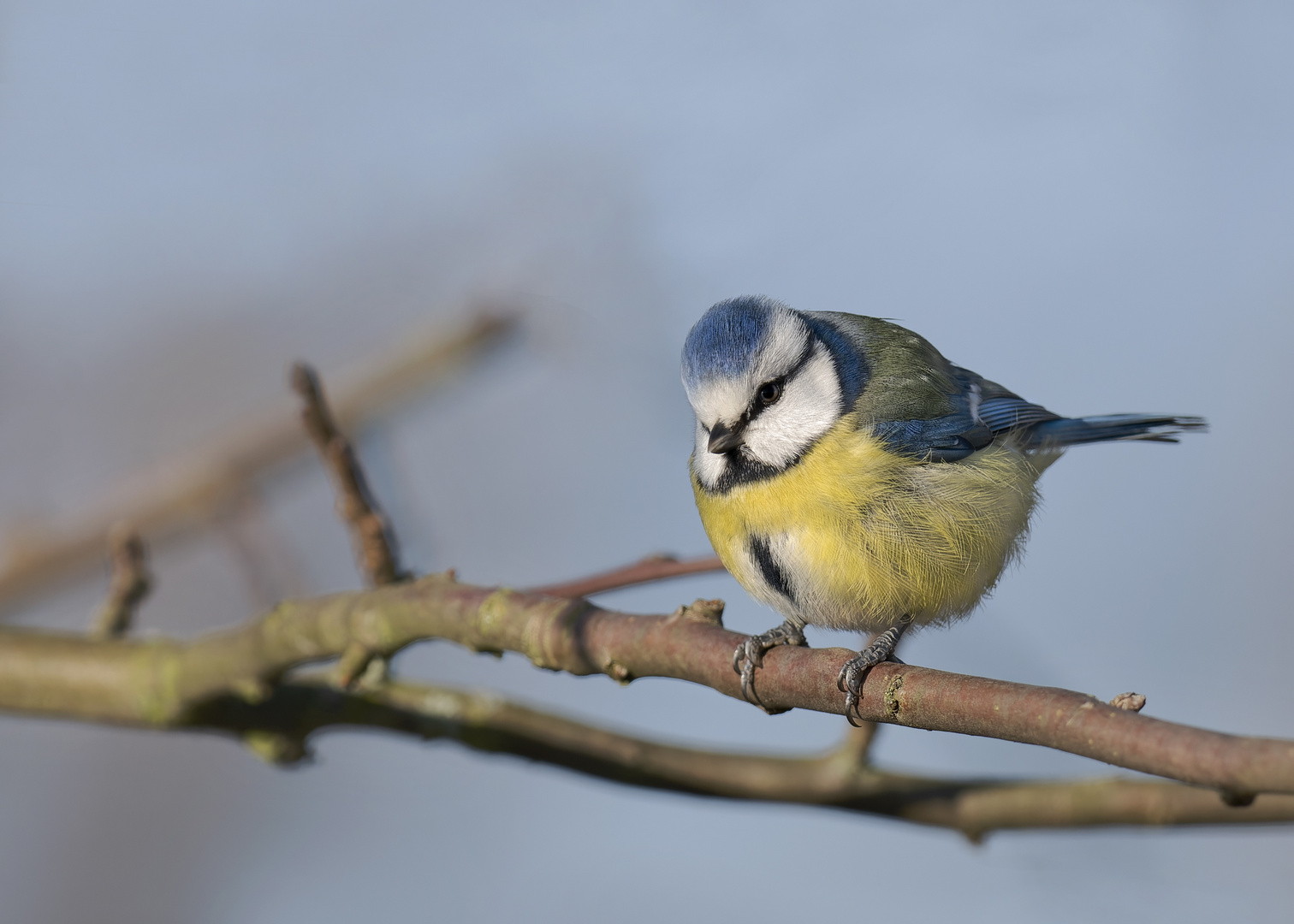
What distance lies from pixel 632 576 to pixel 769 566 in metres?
0.25

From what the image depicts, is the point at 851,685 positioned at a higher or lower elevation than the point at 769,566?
lower

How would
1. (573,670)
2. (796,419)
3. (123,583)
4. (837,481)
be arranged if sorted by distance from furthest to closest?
(123,583) → (796,419) → (837,481) → (573,670)

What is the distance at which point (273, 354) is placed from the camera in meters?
3.11

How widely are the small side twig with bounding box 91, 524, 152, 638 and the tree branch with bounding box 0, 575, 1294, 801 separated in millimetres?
36

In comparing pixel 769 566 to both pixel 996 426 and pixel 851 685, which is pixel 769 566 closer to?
pixel 851 685

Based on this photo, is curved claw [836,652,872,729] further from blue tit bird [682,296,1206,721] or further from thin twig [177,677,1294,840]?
thin twig [177,677,1294,840]

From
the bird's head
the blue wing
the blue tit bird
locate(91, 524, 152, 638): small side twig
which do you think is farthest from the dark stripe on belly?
locate(91, 524, 152, 638): small side twig

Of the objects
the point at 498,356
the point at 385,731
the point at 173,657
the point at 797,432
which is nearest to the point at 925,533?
the point at 797,432

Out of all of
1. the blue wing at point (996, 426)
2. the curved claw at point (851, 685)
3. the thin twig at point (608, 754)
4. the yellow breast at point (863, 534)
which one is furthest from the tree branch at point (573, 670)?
the blue wing at point (996, 426)

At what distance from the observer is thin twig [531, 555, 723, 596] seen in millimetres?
1485

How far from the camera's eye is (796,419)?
172 centimetres

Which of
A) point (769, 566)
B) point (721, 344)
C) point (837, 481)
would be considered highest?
point (721, 344)

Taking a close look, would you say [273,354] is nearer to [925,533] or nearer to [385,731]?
[385,731]

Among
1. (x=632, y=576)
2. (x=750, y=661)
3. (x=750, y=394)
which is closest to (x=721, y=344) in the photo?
(x=750, y=394)
